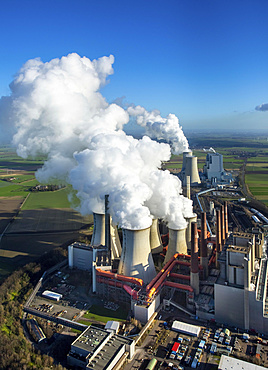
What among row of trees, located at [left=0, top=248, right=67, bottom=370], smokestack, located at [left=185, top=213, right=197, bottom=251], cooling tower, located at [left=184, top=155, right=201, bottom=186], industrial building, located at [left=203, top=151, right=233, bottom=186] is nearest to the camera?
row of trees, located at [left=0, top=248, right=67, bottom=370]

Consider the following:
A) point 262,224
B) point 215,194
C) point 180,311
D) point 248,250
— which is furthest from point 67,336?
point 215,194

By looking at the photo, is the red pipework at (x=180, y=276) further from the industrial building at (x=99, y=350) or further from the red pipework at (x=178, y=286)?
the industrial building at (x=99, y=350)

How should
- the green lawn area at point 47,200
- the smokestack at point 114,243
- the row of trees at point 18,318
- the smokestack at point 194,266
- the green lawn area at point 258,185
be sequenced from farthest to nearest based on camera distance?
the green lawn area at point 258,185, the green lawn area at point 47,200, the smokestack at point 114,243, the smokestack at point 194,266, the row of trees at point 18,318

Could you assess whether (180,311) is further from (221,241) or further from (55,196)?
(55,196)

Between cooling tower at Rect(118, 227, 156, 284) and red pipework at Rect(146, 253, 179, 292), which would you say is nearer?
red pipework at Rect(146, 253, 179, 292)

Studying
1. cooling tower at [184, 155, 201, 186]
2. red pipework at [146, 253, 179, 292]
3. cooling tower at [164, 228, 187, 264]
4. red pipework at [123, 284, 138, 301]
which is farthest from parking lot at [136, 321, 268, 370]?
cooling tower at [184, 155, 201, 186]

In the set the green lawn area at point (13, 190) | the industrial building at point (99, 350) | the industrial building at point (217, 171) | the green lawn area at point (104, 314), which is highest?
the industrial building at point (217, 171)

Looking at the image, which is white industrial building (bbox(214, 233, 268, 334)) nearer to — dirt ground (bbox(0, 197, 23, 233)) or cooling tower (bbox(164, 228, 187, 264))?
cooling tower (bbox(164, 228, 187, 264))

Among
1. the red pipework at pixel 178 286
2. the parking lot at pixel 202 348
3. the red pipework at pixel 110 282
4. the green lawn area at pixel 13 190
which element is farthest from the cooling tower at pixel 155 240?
the green lawn area at pixel 13 190
